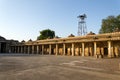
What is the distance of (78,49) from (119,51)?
491 inches

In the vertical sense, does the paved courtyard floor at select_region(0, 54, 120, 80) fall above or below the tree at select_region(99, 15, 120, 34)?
below

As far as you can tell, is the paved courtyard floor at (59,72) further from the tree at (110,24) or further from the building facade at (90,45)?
the tree at (110,24)

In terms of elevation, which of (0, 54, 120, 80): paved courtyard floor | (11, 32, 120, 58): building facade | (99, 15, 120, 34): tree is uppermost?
(99, 15, 120, 34): tree

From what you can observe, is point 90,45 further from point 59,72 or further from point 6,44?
point 6,44

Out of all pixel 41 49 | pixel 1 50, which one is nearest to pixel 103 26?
pixel 41 49

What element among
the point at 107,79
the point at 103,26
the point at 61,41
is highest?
the point at 103,26

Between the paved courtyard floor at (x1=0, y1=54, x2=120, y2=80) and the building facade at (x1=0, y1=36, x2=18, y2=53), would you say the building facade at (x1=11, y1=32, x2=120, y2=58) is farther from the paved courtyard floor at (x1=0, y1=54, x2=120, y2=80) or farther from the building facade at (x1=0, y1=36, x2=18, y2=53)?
the building facade at (x1=0, y1=36, x2=18, y2=53)

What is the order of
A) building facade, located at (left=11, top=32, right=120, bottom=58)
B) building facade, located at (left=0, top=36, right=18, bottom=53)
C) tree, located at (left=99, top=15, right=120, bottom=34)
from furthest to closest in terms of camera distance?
building facade, located at (left=0, top=36, right=18, bottom=53) < tree, located at (left=99, top=15, right=120, bottom=34) < building facade, located at (left=11, top=32, right=120, bottom=58)

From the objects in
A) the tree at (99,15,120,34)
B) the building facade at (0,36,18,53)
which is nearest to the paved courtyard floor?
the tree at (99,15,120,34)

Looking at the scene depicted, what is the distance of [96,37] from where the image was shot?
3409 cm

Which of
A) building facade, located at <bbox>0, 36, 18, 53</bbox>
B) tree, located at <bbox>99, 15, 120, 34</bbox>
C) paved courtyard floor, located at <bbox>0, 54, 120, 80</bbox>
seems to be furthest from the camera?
building facade, located at <bbox>0, 36, 18, 53</bbox>

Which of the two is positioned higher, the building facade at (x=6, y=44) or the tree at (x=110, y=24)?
the tree at (x=110, y=24)

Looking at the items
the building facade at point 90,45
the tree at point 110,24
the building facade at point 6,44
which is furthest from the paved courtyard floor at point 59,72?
the building facade at point 6,44

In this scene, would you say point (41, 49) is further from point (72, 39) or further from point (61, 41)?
point (72, 39)
